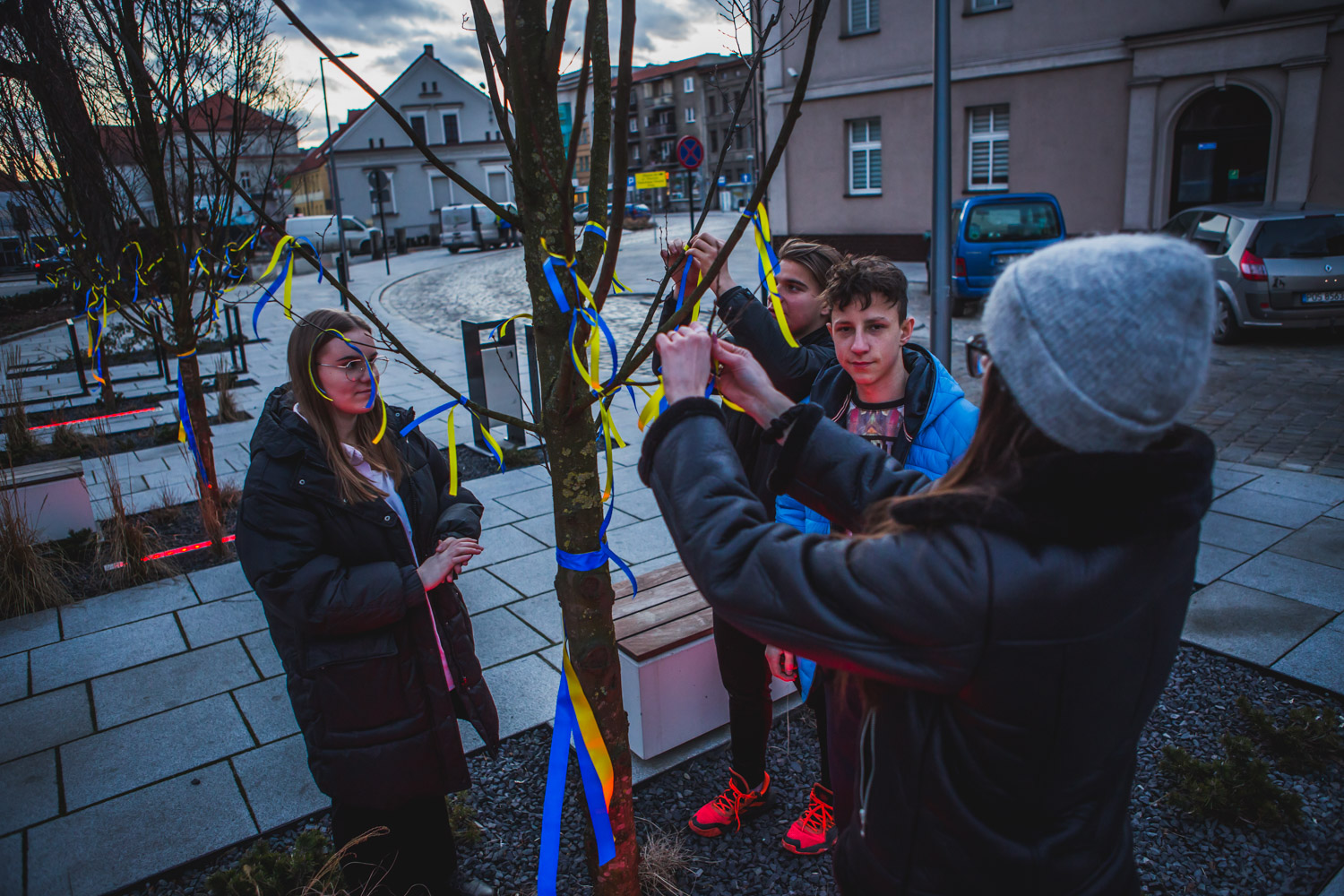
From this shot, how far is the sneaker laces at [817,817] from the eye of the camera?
270 centimetres

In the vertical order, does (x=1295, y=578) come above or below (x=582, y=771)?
Answer: below

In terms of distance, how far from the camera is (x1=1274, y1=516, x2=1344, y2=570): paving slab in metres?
4.68

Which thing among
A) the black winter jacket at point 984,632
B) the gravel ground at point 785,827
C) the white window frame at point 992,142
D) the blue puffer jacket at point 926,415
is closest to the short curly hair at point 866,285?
the blue puffer jacket at point 926,415

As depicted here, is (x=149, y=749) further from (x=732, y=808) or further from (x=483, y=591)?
(x=732, y=808)

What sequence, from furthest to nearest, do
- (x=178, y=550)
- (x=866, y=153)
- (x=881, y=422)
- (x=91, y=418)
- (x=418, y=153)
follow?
(x=418, y=153)
(x=866, y=153)
(x=91, y=418)
(x=178, y=550)
(x=881, y=422)

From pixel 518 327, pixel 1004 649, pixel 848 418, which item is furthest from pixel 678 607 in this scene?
pixel 518 327

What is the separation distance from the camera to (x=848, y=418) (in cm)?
264

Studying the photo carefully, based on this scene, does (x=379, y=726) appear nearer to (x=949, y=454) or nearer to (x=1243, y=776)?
(x=949, y=454)

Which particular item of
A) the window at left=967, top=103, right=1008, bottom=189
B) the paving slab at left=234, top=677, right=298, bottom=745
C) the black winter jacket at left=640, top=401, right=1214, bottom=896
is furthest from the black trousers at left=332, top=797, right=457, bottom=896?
the window at left=967, top=103, right=1008, bottom=189

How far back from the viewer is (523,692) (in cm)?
372

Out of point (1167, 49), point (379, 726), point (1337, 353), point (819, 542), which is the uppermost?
point (1167, 49)

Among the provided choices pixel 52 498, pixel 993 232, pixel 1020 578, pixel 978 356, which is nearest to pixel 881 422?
pixel 978 356

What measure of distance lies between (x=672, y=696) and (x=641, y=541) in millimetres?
2196

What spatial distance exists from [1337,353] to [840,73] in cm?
1370
